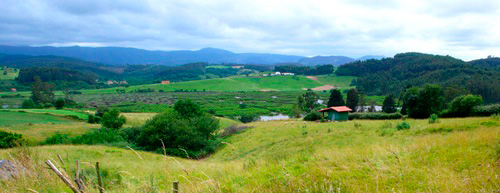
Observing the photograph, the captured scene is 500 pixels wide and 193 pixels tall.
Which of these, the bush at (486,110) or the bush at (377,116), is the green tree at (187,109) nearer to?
the bush at (377,116)

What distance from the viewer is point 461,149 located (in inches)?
248

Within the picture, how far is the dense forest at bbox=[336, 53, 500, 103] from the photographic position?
72.8 metres

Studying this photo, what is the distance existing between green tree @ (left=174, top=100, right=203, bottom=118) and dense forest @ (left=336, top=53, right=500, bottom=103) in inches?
2265

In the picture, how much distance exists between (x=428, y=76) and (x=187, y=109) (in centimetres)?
11567

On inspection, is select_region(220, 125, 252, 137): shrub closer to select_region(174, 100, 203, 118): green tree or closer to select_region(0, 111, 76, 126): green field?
select_region(174, 100, 203, 118): green tree

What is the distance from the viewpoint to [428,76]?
11431cm

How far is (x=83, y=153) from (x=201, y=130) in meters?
15.5

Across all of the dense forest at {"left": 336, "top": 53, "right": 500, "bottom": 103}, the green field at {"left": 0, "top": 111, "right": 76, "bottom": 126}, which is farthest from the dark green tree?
the green field at {"left": 0, "top": 111, "right": 76, "bottom": 126}

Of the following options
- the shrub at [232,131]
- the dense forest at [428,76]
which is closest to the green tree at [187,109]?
the shrub at [232,131]

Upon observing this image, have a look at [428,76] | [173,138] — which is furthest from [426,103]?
[428,76]

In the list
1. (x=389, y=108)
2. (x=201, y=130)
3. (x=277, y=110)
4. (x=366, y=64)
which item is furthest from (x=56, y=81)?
(x=366, y=64)

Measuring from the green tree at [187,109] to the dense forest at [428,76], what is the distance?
57530 millimetres

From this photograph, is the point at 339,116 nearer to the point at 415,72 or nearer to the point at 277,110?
the point at 277,110

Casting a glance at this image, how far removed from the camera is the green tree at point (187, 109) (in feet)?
123
